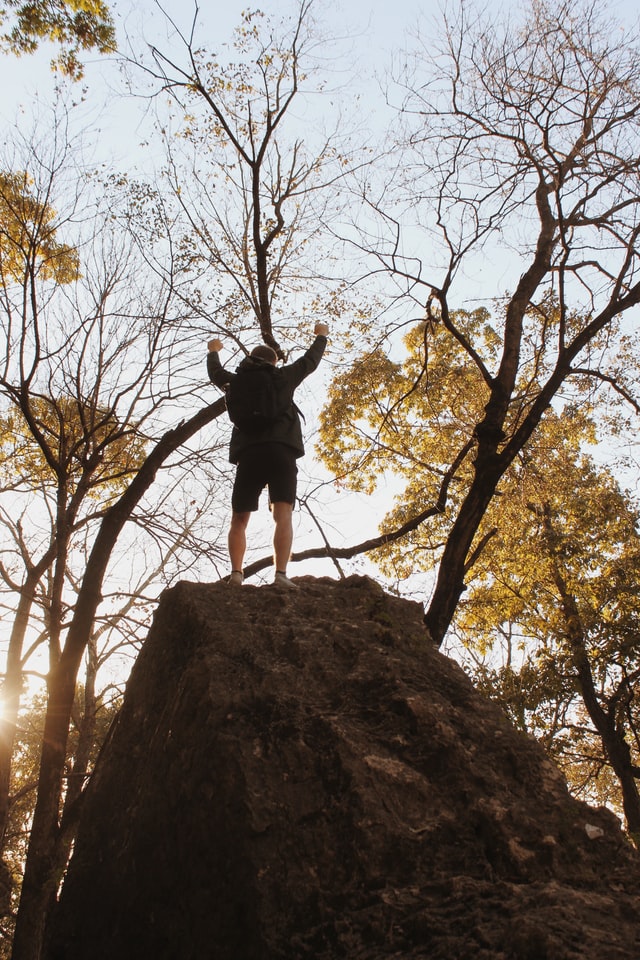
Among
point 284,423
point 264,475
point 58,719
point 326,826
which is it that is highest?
point 284,423

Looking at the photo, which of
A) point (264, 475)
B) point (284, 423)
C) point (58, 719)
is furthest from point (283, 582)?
point (58, 719)

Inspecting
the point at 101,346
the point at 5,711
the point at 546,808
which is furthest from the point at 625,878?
the point at 5,711

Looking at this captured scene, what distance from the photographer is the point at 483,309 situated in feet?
47.2

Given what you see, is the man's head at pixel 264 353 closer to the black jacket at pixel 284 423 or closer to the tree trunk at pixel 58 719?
the black jacket at pixel 284 423

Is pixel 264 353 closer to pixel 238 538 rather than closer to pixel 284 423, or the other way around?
pixel 284 423

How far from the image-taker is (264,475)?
5344 millimetres

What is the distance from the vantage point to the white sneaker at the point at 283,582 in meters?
4.73

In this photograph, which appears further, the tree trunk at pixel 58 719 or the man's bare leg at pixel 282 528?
the tree trunk at pixel 58 719

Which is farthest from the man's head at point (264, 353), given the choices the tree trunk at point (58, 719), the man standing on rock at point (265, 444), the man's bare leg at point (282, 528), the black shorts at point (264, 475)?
the tree trunk at point (58, 719)

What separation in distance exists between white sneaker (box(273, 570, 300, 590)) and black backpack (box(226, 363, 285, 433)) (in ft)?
3.69

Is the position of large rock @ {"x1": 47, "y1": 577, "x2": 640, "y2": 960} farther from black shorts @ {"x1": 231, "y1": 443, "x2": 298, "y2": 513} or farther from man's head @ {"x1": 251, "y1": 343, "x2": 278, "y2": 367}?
man's head @ {"x1": 251, "y1": 343, "x2": 278, "y2": 367}

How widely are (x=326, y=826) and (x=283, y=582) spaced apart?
Answer: 225 centimetres

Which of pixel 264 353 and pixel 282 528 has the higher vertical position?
pixel 264 353

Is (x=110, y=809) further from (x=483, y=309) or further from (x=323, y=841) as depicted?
(x=483, y=309)
